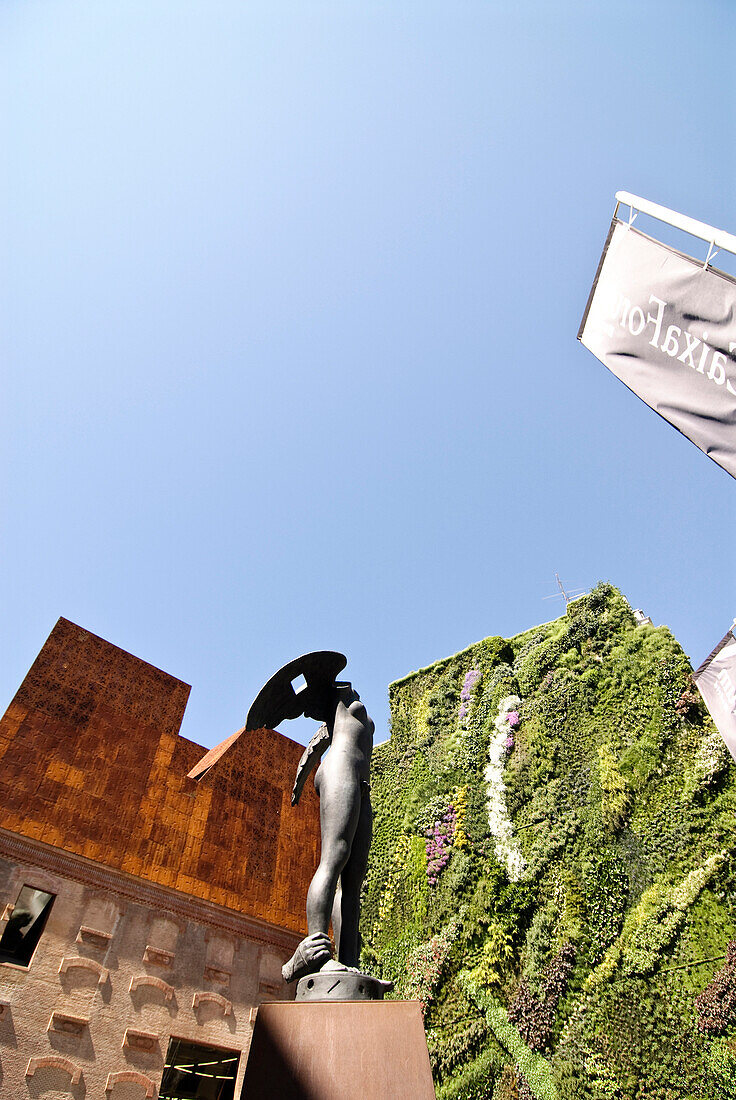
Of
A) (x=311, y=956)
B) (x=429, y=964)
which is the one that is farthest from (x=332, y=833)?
(x=429, y=964)

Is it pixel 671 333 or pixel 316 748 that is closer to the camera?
pixel 316 748

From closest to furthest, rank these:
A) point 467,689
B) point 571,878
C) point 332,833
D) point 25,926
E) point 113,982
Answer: point 332,833, point 25,926, point 113,982, point 571,878, point 467,689

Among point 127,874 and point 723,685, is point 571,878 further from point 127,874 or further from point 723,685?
point 127,874

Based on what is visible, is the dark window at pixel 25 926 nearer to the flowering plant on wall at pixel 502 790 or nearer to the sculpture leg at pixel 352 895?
the sculpture leg at pixel 352 895

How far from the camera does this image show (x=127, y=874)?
9.77 m

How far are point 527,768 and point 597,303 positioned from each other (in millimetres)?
11329

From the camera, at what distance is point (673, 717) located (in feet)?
38.4

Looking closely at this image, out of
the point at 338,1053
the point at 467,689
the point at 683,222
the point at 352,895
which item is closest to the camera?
the point at 338,1053

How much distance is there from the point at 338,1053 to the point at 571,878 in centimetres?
1103

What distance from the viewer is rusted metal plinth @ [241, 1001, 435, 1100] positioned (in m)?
2.14

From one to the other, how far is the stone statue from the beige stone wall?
24.4 feet

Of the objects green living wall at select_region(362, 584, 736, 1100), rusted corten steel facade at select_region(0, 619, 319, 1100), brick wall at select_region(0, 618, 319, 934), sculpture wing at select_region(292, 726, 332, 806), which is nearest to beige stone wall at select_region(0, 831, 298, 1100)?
rusted corten steel facade at select_region(0, 619, 319, 1100)

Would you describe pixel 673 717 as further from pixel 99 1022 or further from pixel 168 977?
pixel 99 1022

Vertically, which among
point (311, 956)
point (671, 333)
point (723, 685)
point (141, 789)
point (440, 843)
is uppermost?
point (440, 843)
